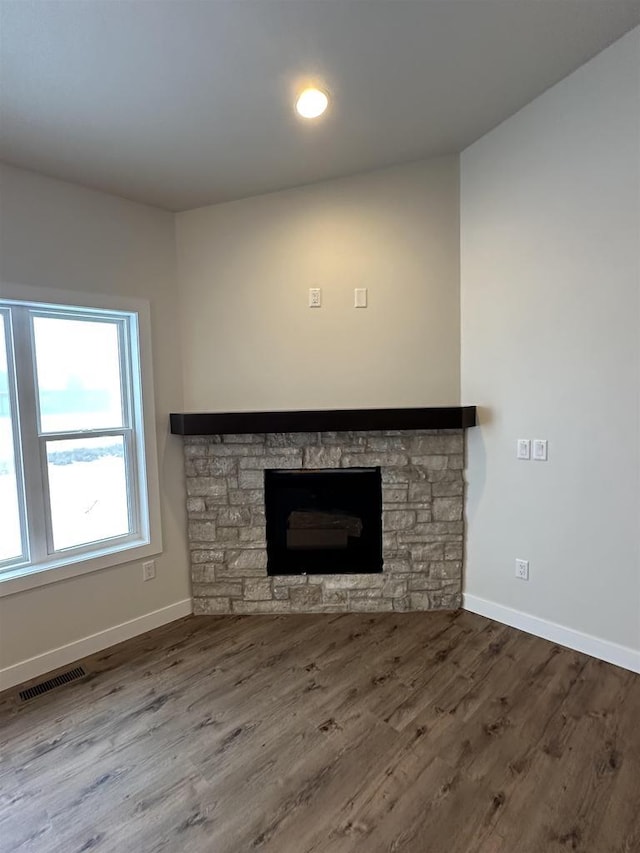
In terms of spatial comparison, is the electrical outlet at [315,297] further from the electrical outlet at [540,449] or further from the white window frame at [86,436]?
the electrical outlet at [540,449]

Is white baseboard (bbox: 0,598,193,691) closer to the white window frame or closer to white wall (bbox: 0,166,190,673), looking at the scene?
white wall (bbox: 0,166,190,673)

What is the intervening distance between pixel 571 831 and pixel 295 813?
2.96 ft

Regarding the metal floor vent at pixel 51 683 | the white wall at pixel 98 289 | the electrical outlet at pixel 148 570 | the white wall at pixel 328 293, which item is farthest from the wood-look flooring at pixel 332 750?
the white wall at pixel 328 293

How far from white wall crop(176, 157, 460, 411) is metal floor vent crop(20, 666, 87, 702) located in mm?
1665

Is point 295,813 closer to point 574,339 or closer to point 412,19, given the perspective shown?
point 574,339

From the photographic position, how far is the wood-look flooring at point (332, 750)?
145cm

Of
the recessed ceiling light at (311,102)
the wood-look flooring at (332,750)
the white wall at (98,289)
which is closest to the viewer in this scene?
the wood-look flooring at (332,750)

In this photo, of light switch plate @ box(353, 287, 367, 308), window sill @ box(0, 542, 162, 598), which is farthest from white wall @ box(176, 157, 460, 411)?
window sill @ box(0, 542, 162, 598)

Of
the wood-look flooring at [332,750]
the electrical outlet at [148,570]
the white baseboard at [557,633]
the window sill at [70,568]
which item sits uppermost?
the window sill at [70,568]

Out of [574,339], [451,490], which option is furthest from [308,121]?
[451,490]

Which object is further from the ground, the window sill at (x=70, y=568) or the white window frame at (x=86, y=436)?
the white window frame at (x=86, y=436)

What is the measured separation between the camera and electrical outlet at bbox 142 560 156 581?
Answer: 2789mm

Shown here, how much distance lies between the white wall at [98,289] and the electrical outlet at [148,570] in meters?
0.04

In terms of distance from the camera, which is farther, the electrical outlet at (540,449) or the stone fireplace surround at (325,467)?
the stone fireplace surround at (325,467)
